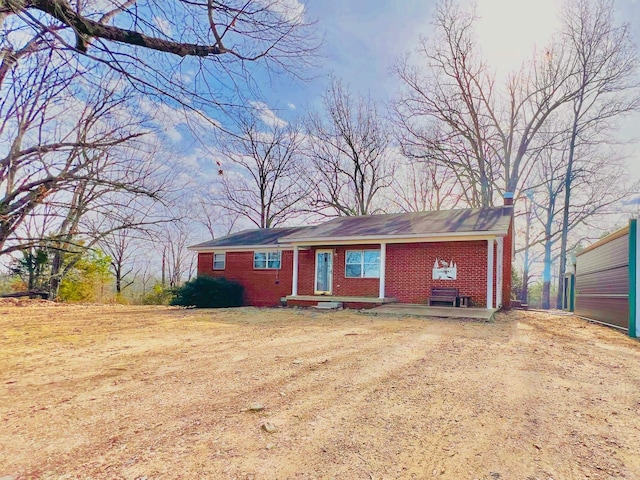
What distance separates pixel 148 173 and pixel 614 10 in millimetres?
26256

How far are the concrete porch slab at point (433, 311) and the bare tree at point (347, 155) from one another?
583 inches

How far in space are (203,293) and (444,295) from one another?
9.61 metres

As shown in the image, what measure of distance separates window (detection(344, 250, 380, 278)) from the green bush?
5.58 metres

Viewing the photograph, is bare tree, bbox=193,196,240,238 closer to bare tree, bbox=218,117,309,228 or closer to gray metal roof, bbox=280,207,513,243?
bare tree, bbox=218,117,309,228

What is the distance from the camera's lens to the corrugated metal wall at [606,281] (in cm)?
891

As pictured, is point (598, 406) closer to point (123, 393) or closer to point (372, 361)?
point (372, 361)

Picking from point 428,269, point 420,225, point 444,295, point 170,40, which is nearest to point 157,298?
Answer: point 420,225

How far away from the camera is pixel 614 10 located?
67.9ft

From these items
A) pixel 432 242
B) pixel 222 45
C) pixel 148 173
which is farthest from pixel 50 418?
pixel 432 242

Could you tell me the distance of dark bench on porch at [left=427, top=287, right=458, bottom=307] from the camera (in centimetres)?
1216

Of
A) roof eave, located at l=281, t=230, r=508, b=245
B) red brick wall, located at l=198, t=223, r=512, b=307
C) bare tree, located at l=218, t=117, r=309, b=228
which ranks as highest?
bare tree, located at l=218, t=117, r=309, b=228

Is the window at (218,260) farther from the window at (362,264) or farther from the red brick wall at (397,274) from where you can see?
the window at (362,264)

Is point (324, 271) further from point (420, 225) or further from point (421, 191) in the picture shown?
point (421, 191)

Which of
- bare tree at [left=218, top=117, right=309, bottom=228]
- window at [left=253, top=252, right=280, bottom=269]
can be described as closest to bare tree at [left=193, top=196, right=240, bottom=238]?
bare tree at [left=218, top=117, right=309, bottom=228]
